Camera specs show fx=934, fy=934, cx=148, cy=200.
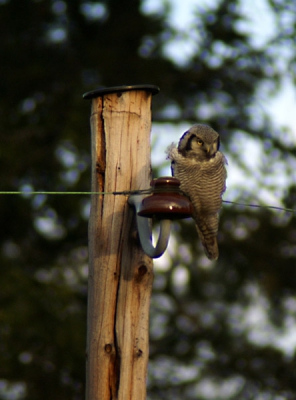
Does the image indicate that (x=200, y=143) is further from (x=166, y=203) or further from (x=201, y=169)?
(x=166, y=203)

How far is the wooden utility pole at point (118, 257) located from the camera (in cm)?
398

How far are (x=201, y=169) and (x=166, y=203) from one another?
1592mm

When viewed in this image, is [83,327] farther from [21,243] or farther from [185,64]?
[185,64]

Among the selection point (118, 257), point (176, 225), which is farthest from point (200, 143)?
point (176, 225)

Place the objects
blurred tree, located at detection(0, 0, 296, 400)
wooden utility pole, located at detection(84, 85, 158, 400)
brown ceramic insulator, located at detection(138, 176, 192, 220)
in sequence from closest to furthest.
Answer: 1. brown ceramic insulator, located at detection(138, 176, 192, 220)
2. wooden utility pole, located at detection(84, 85, 158, 400)
3. blurred tree, located at detection(0, 0, 296, 400)

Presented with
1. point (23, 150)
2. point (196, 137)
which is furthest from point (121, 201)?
point (23, 150)

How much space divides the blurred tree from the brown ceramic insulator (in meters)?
10.5

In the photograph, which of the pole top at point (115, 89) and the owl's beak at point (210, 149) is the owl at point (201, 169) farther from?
the pole top at point (115, 89)

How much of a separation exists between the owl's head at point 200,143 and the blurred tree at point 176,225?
9.07 m

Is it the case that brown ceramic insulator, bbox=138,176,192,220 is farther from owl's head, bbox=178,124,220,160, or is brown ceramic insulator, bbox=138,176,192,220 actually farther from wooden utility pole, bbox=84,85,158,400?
owl's head, bbox=178,124,220,160

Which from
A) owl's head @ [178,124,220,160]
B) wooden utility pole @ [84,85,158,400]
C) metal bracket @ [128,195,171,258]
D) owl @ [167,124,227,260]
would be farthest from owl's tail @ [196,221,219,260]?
metal bracket @ [128,195,171,258]

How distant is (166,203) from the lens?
387cm

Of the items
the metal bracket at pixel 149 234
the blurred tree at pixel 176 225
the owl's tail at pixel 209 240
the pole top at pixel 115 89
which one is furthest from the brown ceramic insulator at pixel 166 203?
the blurred tree at pixel 176 225

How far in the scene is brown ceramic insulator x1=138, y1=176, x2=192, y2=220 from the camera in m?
3.86
